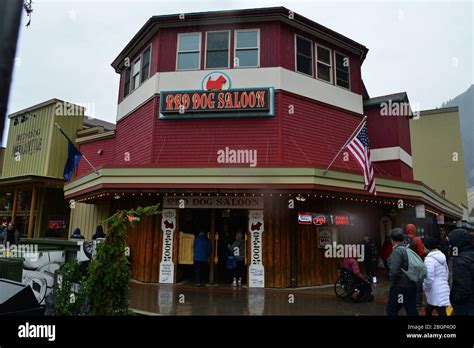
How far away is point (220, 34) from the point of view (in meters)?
14.0

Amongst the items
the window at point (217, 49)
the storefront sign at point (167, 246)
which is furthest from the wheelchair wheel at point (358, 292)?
the window at point (217, 49)

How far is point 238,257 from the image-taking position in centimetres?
1153

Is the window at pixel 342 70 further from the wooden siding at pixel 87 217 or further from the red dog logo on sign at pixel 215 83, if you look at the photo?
the wooden siding at pixel 87 217

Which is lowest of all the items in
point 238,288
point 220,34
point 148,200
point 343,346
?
point 238,288

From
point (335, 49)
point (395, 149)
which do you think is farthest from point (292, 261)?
point (335, 49)

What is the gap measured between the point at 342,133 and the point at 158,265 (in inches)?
366

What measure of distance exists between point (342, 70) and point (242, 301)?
11305 mm

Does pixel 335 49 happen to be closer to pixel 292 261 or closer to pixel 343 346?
pixel 292 261

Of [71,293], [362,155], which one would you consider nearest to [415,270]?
[362,155]

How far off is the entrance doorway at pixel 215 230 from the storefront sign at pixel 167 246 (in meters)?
0.34

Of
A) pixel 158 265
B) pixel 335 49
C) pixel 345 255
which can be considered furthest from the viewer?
pixel 335 49

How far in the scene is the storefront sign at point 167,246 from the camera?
1181 centimetres

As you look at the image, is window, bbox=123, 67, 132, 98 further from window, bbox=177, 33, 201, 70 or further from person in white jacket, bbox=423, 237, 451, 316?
person in white jacket, bbox=423, 237, 451, 316

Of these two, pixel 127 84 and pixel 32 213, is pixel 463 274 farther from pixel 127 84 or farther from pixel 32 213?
pixel 32 213
